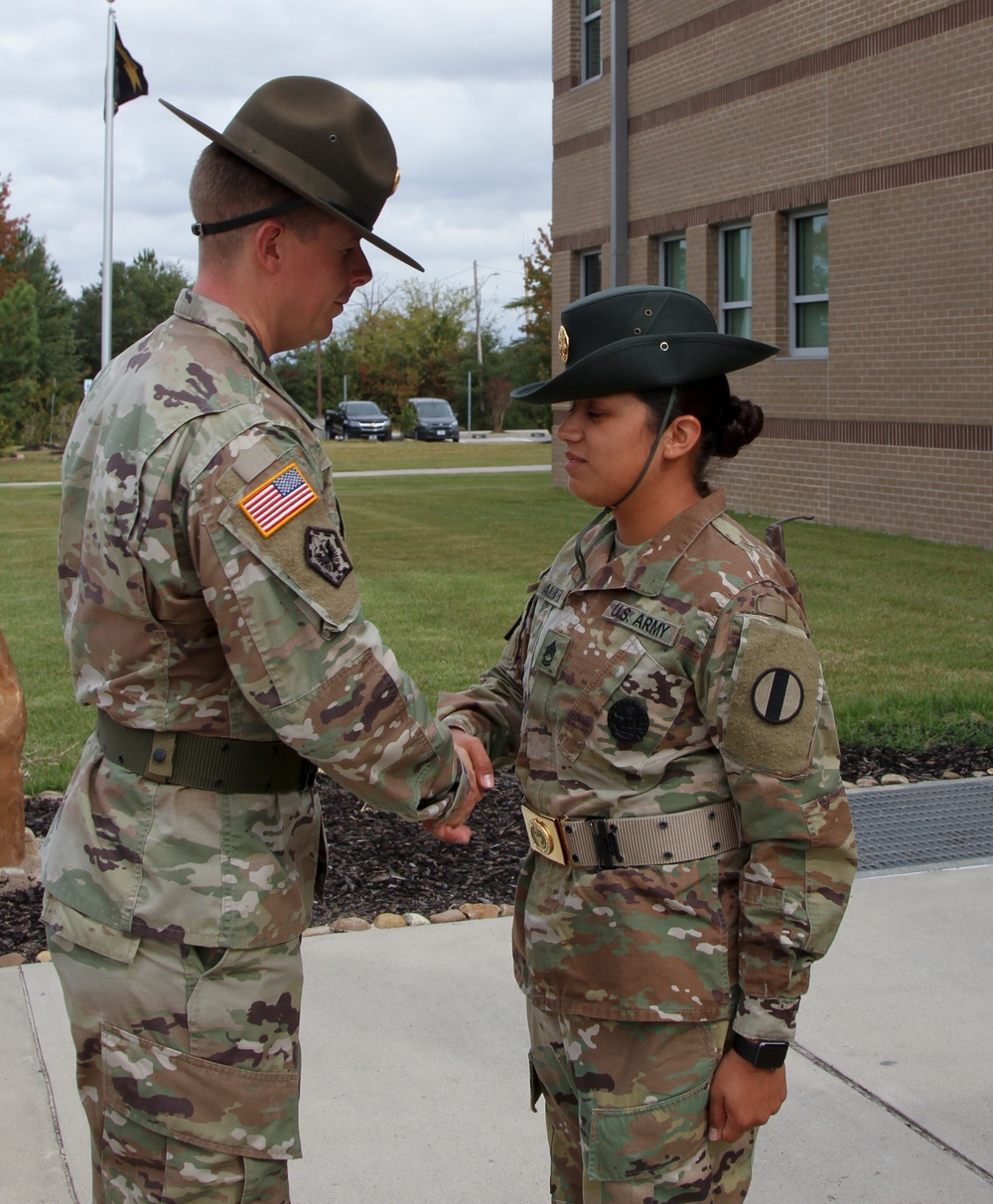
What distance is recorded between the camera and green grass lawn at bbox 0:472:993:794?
7.17 m

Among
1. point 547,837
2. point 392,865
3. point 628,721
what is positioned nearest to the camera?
point 628,721

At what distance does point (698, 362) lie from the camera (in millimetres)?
2305

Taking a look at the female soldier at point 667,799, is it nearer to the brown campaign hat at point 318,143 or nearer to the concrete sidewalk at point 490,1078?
the brown campaign hat at point 318,143

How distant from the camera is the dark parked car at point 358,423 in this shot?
48.3 m

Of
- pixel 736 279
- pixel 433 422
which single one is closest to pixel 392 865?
pixel 736 279

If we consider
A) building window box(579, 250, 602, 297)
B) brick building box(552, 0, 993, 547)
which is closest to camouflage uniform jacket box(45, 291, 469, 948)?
brick building box(552, 0, 993, 547)

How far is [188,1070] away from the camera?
2143 mm

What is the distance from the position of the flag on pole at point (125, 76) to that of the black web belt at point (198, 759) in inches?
1069

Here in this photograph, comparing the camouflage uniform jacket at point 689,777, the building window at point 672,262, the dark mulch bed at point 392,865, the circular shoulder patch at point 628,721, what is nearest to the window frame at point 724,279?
the building window at point 672,262

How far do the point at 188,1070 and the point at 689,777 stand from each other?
36.8 inches

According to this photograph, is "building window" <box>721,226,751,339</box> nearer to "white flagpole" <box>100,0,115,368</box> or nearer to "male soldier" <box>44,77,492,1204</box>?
"white flagpole" <box>100,0,115,368</box>

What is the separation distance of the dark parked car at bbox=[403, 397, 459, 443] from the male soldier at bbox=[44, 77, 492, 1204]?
45.3 m

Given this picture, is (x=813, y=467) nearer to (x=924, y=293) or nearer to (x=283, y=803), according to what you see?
(x=924, y=293)

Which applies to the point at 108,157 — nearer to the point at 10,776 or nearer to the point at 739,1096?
the point at 10,776
